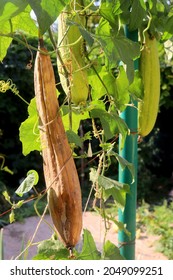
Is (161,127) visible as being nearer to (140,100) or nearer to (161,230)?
(161,230)

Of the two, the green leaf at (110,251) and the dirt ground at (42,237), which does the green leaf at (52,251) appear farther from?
the dirt ground at (42,237)

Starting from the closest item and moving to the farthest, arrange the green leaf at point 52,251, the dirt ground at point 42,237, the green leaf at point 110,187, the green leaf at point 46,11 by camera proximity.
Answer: the green leaf at point 46,11 → the green leaf at point 52,251 → the green leaf at point 110,187 → the dirt ground at point 42,237

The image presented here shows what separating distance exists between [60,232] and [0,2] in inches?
13.0

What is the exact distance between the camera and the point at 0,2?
0.52 m

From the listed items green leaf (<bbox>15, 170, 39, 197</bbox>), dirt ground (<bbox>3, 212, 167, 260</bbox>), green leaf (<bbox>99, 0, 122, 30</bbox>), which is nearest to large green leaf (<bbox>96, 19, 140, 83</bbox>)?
green leaf (<bbox>99, 0, 122, 30</bbox>)

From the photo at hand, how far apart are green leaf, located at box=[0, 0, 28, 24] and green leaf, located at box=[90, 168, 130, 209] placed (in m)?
0.36

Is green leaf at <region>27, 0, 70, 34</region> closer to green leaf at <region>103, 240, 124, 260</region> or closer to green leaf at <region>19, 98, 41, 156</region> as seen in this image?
green leaf at <region>19, 98, 41, 156</region>

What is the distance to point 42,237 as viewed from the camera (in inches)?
115

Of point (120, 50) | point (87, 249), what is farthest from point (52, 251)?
point (120, 50)

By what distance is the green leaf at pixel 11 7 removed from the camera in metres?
0.53

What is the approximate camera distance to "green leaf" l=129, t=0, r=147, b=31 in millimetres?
734

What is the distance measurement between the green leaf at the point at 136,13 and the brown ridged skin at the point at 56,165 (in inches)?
9.3

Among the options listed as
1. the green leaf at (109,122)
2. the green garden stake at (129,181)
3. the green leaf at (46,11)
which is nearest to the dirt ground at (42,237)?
the green garden stake at (129,181)
